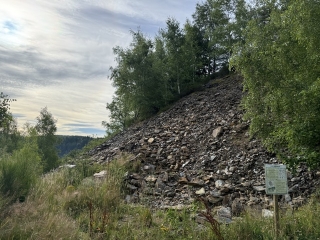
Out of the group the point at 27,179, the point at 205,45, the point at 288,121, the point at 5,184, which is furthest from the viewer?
the point at 205,45

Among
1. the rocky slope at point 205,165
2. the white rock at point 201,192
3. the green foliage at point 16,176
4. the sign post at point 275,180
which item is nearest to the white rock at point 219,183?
the rocky slope at point 205,165

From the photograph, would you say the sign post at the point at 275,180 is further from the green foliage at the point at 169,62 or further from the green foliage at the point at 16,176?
the green foliage at the point at 169,62

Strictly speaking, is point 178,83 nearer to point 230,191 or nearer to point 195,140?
point 195,140

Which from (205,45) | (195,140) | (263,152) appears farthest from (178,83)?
(263,152)

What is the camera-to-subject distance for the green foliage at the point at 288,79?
19.9 feet

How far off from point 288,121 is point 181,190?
3.70m

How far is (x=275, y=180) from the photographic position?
4652 millimetres

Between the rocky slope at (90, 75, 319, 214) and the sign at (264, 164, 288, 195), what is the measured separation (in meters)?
2.21

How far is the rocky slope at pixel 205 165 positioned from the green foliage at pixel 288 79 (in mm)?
1083

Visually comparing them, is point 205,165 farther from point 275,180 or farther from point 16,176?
point 16,176

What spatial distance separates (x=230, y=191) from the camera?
26.4 ft

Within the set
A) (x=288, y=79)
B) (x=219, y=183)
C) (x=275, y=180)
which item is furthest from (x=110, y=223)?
(x=288, y=79)

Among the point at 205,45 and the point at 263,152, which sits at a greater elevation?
the point at 205,45

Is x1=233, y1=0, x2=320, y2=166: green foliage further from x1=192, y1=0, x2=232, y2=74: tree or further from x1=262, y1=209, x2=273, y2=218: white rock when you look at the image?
x1=192, y1=0, x2=232, y2=74: tree
